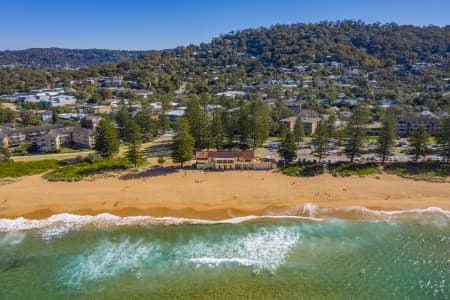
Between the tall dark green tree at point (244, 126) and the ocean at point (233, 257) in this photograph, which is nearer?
the ocean at point (233, 257)

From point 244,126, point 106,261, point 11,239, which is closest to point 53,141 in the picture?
point 11,239

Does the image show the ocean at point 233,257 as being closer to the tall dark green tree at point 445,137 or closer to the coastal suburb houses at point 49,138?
the tall dark green tree at point 445,137

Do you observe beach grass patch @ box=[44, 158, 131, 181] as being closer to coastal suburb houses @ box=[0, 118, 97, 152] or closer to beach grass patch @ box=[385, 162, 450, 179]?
coastal suburb houses @ box=[0, 118, 97, 152]

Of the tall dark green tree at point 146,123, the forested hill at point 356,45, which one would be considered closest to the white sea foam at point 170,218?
the tall dark green tree at point 146,123

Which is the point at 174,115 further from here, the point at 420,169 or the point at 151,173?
the point at 420,169

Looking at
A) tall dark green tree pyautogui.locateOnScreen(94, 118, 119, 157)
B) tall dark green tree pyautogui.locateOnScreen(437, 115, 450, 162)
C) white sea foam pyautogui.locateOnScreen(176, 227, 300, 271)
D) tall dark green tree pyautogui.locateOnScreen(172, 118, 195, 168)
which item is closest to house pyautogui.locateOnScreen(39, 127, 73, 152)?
tall dark green tree pyautogui.locateOnScreen(94, 118, 119, 157)
